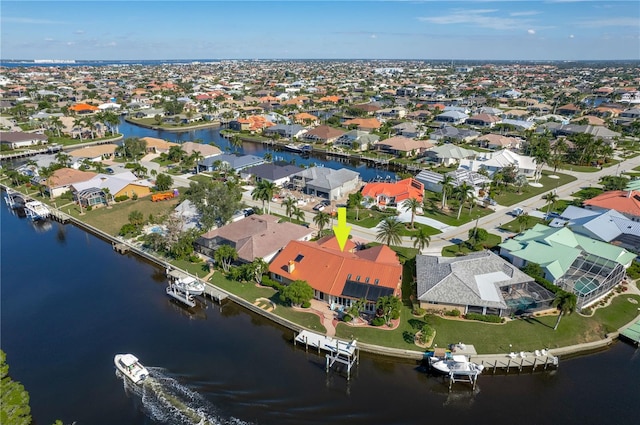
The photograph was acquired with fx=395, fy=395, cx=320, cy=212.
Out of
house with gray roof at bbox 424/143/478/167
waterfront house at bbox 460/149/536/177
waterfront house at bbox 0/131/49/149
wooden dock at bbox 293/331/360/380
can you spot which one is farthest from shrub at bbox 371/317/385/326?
waterfront house at bbox 0/131/49/149

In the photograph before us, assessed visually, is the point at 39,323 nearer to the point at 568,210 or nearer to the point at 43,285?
the point at 43,285

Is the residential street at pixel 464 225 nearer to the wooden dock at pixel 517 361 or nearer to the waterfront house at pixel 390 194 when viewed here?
the waterfront house at pixel 390 194

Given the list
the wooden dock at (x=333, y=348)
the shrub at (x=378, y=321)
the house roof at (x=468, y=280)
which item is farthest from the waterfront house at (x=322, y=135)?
the wooden dock at (x=333, y=348)

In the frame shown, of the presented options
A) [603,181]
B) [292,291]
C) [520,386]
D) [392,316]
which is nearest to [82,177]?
[292,291]

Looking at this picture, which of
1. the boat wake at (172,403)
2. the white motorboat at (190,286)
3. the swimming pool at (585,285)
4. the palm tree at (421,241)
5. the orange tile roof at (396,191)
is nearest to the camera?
the boat wake at (172,403)

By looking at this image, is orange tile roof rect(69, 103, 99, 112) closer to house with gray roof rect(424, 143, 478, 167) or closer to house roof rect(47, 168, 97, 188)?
house roof rect(47, 168, 97, 188)

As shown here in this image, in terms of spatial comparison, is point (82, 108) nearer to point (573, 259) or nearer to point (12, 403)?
point (12, 403)

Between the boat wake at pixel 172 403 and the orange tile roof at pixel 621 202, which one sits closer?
the boat wake at pixel 172 403
